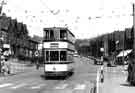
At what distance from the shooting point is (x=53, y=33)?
28.8m

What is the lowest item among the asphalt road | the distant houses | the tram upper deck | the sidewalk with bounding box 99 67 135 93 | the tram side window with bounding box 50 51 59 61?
the asphalt road

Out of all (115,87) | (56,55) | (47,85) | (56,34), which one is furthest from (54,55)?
(115,87)

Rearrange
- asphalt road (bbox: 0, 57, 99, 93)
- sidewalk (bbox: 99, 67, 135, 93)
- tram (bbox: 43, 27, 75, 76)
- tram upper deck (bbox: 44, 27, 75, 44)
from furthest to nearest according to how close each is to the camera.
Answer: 1. tram upper deck (bbox: 44, 27, 75, 44)
2. tram (bbox: 43, 27, 75, 76)
3. asphalt road (bbox: 0, 57, 99, 93)
4. sidewalk (bbox: 99, 67, 135, 93)

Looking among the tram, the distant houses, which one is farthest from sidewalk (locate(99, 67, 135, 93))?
the distant houses

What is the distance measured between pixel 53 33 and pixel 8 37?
43.9 m

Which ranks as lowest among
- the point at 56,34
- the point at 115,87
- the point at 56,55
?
the point at 115,87

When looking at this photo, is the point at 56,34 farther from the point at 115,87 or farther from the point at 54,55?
the point at 115,87

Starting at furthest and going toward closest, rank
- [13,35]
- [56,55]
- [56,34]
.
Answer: [13,35], [56,34], [56,55]

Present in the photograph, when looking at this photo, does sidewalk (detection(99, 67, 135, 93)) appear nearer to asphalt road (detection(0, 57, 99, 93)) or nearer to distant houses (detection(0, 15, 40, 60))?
asphalt road (detection(0, 57, 99, 93))

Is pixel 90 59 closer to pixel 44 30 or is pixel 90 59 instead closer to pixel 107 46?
pixel 107 46

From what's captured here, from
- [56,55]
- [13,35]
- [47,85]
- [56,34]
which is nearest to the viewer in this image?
[47,85]

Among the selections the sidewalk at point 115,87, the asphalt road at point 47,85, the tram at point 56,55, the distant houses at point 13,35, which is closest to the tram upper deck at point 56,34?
→ the tram at point 56,55

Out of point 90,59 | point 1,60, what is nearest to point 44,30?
point 1,60

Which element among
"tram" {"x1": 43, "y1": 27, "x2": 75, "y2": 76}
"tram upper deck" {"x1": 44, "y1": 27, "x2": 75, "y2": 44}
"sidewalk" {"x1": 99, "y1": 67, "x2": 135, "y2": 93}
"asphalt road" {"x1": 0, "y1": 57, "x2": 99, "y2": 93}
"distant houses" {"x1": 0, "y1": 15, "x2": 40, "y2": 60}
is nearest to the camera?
"sidewalk" {"x1": 99, "y1": 67, "x2": 135, "y2": 93}
